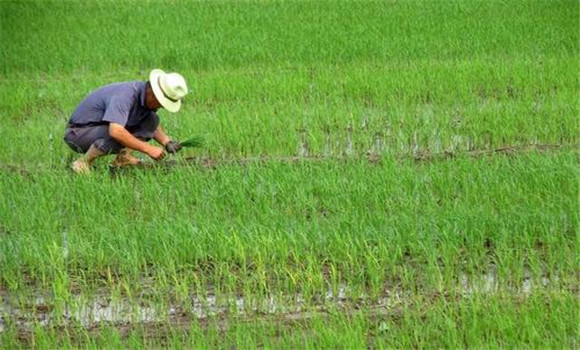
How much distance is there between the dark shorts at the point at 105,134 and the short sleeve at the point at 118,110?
8.7 inches

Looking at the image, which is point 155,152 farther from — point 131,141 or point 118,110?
point 118,110

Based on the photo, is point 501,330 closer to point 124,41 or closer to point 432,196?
point 432,196

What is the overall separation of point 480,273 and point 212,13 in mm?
9368

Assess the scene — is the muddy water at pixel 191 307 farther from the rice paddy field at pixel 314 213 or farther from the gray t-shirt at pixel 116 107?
the gray t-shirt at pixel 116 107

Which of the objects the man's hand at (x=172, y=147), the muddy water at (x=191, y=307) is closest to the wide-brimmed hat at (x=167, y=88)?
the man's hand at (x=172, y=147)

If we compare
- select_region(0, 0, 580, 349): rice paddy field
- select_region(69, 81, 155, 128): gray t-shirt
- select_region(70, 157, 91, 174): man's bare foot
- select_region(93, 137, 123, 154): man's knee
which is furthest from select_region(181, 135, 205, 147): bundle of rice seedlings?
select_region(70, 157, 91, 174): man's bare foot

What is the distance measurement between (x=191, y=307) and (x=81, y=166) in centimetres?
234

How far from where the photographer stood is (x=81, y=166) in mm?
6301

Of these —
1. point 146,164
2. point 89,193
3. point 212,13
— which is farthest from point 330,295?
point 212,13

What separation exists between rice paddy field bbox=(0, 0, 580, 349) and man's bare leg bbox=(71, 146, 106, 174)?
0.24ft

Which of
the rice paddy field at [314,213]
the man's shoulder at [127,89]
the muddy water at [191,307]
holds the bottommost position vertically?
the muddy water at [191,307]

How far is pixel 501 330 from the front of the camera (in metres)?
3.64

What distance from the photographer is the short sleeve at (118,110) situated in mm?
6027

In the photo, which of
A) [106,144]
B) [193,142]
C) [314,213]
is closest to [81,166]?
[106,144]
